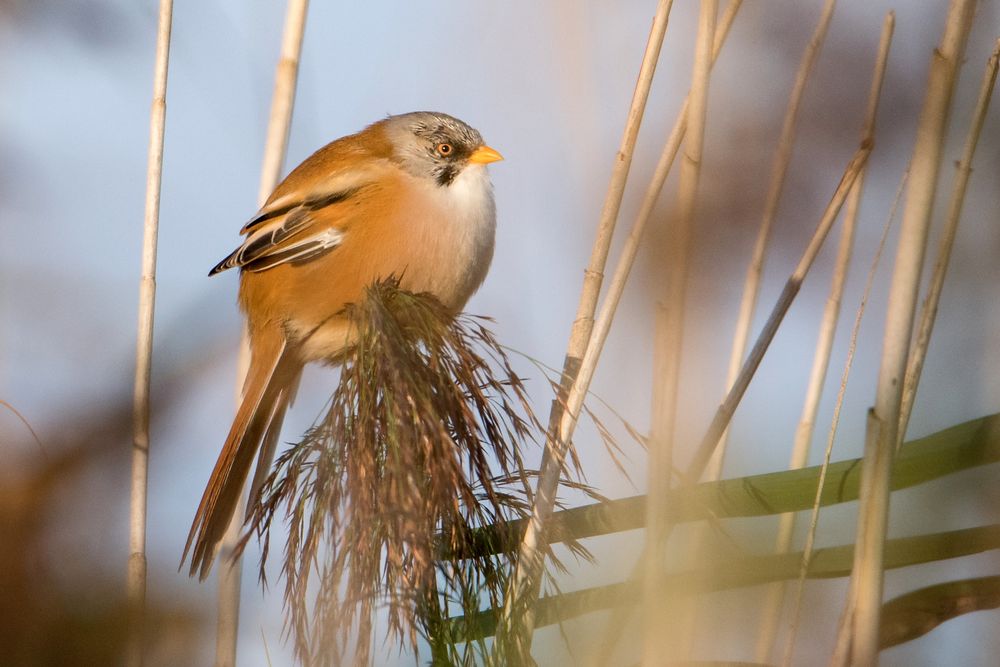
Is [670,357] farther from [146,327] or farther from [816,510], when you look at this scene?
[146,327]

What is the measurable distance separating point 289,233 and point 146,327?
81 cm

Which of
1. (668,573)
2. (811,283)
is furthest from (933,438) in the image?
(811,283)

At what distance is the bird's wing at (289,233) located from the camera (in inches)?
113

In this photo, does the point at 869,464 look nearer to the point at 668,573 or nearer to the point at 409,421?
the point at 668,573

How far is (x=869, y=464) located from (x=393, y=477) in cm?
72

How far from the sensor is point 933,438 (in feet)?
4.59

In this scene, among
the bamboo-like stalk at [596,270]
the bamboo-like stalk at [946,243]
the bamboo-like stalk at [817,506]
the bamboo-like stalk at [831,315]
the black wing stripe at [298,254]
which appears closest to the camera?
the bamboo-like stalk at [817,506]

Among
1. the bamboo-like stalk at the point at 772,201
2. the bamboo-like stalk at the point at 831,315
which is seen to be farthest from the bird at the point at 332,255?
the bamboo-like stalk at the point at 831,315

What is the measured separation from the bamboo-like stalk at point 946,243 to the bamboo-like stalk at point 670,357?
40 cm

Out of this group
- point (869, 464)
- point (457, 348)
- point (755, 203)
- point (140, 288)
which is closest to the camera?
point (869, 464)

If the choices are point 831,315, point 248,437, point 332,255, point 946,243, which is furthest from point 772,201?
point 248,437

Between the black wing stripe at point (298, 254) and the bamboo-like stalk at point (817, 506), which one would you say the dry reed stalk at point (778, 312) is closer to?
the bamboo-like stalk at point (817, 506)

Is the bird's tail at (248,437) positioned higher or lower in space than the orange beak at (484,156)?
lower

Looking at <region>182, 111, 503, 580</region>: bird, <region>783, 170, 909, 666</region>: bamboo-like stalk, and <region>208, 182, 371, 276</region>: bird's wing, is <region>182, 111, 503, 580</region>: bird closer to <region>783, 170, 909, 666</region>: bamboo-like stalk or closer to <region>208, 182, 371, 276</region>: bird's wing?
<region>208, 182, 371, 276</region>: bird's wing
